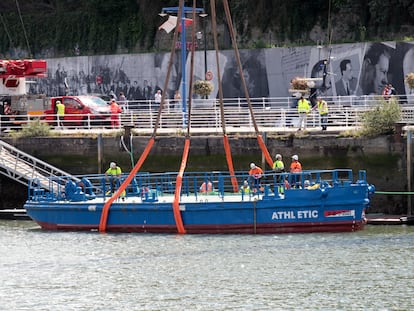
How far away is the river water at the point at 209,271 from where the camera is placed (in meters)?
26.9

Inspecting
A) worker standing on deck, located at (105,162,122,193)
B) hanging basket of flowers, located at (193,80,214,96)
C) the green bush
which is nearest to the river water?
worker standing on deck, located at (105,162,122,193)

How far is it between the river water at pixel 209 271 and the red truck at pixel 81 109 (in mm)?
10459

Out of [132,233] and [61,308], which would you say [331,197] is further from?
[61,308]

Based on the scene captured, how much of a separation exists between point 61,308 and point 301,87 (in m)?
22.8

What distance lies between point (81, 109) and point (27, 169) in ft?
19.7

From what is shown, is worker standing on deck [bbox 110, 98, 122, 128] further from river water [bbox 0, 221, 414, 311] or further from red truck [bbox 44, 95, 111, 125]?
river water [bbox 0, 221, 414, 311]

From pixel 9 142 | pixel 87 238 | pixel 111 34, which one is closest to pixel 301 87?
pixel 9 142

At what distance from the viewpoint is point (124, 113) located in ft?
150

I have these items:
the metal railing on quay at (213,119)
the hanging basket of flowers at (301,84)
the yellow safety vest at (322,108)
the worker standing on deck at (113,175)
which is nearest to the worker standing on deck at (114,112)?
the metal railing on quay at (213,119)

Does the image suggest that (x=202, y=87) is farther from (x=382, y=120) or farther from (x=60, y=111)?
(x=382, y=120)

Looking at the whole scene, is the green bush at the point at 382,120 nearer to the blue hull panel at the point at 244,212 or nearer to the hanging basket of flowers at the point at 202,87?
the blue hull panel at the point at 244,212

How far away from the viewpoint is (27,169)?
42.3 m

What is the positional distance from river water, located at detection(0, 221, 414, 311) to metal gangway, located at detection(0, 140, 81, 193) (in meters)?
4.10

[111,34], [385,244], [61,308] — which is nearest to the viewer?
[61,308]
